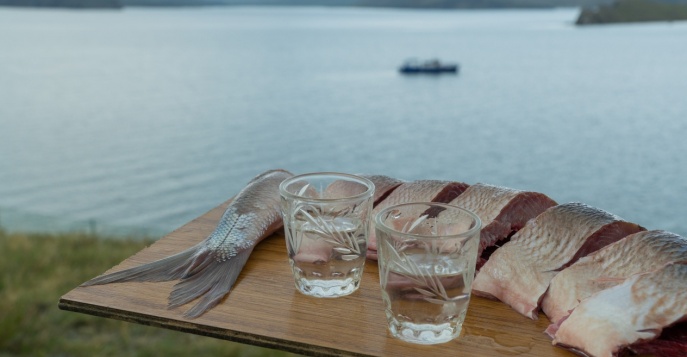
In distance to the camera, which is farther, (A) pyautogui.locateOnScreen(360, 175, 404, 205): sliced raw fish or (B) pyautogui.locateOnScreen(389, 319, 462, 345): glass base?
(A) pyautogui.locateOnScreen(360, 175, 404, 205): sliced raw fish

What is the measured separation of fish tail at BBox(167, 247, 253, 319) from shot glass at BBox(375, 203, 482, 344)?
1.31 ft

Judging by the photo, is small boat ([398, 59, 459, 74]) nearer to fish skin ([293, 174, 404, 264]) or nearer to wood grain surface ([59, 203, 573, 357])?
fish skin ([293, 174, 404, 264])

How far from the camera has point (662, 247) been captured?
4.46 ft

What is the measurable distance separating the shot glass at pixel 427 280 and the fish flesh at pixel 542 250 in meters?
0.18

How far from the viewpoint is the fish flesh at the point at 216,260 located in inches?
59.5

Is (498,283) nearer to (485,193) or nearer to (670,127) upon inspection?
(485,193)

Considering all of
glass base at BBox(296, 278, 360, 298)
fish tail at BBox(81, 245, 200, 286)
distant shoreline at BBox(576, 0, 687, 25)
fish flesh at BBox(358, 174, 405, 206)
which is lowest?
distant shoreline at BBox(576, 0, 687, 25)

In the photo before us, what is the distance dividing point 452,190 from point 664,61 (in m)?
35.7

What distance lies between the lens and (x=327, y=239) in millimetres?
1473

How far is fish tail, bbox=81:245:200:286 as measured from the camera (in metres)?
1.58

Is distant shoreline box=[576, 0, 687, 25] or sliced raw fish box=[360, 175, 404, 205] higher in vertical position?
sliced raw fish box=[360, 175, 404, 205]

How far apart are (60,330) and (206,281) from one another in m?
2.59

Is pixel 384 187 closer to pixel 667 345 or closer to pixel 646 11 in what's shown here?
pixel 667 345

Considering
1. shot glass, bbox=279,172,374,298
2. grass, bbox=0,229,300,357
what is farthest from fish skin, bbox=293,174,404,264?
grass, bbox=0,229,300,357
